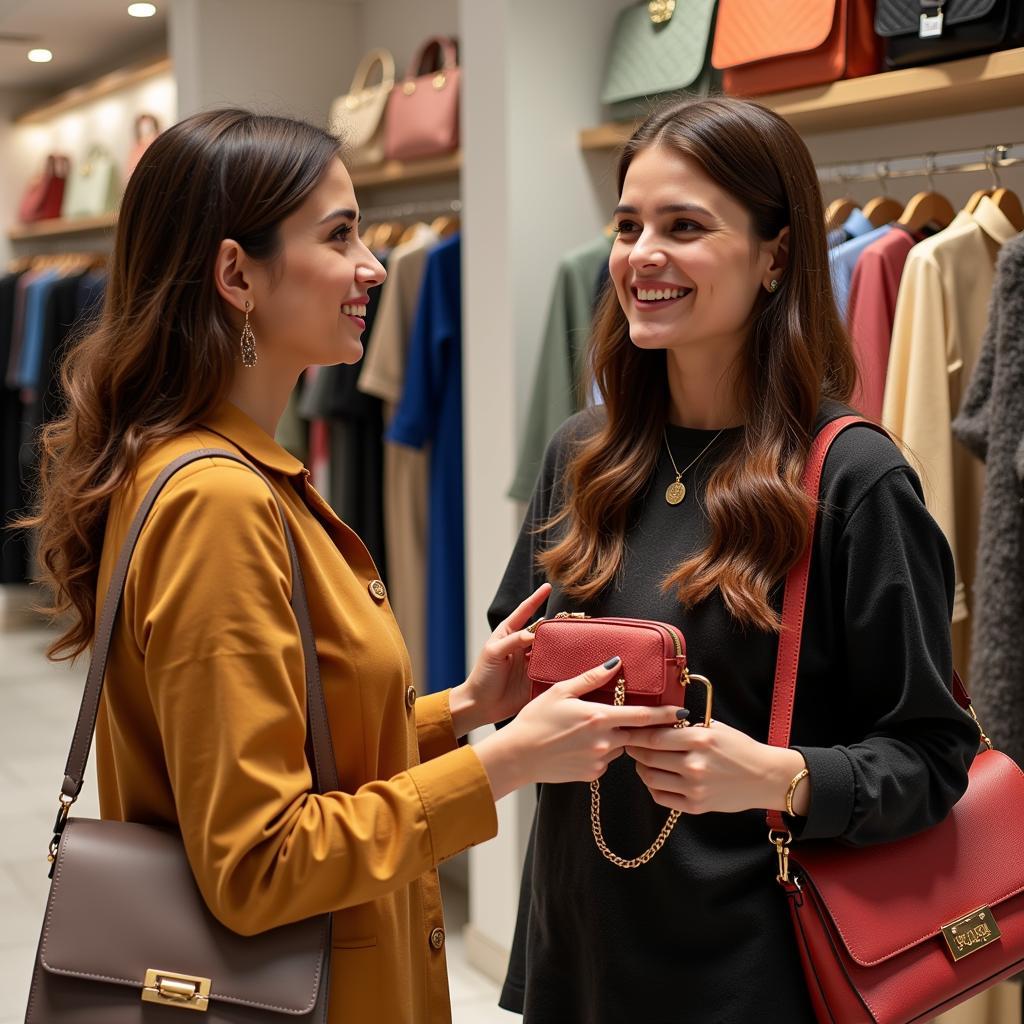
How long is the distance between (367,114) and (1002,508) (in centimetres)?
252

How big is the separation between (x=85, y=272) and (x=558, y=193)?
4172mm

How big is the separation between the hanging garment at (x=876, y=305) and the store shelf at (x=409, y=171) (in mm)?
1572

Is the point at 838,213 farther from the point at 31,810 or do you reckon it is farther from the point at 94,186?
the point at 94,186

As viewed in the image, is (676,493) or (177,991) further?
(676,493)

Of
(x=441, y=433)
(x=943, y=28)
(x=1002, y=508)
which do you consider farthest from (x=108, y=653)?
(x=441, y=433)

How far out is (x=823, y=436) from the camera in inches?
61.1

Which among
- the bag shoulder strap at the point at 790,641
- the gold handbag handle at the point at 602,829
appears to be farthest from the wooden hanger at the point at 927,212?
the gold handbag handle at the point at 602,829

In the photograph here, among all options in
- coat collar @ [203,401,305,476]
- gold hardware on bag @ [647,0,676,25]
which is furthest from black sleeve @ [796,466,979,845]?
gold hardware on bag @ [647,0,676,25]

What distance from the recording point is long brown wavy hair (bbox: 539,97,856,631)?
1.51m

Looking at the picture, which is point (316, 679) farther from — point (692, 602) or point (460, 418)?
point (460, 418)

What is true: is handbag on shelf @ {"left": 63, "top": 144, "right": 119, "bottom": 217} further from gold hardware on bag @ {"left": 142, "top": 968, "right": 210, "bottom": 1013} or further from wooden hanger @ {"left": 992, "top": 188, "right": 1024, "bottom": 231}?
gold hardware on bag @ {"left": 142, "top": 968, "right": 210, "bottom": 1013}

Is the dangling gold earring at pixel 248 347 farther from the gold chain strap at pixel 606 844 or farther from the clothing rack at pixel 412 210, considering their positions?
the clothing rack at pixel 412 210

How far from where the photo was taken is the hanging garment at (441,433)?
12.0 ft

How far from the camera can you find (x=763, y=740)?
151 centimetres
